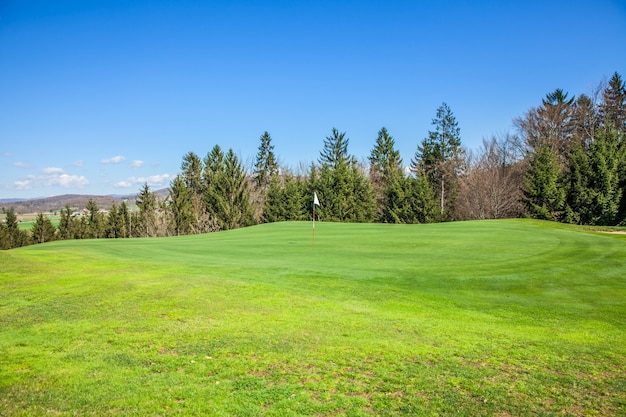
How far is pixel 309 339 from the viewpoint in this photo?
5.50 meters

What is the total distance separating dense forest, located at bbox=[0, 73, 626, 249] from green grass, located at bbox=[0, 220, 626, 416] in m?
26.9

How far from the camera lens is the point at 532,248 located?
46.4ft

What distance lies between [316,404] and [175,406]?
4.50ft

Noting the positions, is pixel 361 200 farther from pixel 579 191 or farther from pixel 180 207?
pixel 180 207

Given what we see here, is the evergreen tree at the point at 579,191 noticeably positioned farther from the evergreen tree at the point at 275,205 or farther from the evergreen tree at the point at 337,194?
the evergreen tree at the point at 275,205

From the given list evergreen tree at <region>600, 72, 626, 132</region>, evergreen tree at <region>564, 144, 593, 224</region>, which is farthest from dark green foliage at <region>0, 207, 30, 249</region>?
evergreen tree at <region>600, 72, 626, 132</region>

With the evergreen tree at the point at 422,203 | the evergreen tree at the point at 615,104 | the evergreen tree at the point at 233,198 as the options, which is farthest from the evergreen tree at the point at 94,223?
the evergreen tree at the point at 615,104

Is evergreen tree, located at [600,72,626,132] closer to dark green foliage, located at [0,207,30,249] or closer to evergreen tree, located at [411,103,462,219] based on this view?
evergreen tree, located at [411,103,462,219]

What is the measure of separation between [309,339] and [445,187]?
174ft

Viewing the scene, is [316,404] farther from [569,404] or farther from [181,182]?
[181,182]

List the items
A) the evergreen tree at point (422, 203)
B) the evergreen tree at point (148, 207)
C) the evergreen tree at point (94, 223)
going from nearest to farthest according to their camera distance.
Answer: the evergreen tree at point (422, 203) < the evergreen tree at point (148, 207) < the evergreen tree at point (94, 223)

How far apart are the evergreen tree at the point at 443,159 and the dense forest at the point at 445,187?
15cm

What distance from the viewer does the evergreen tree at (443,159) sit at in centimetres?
5317

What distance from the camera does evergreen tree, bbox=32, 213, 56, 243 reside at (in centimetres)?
6369
